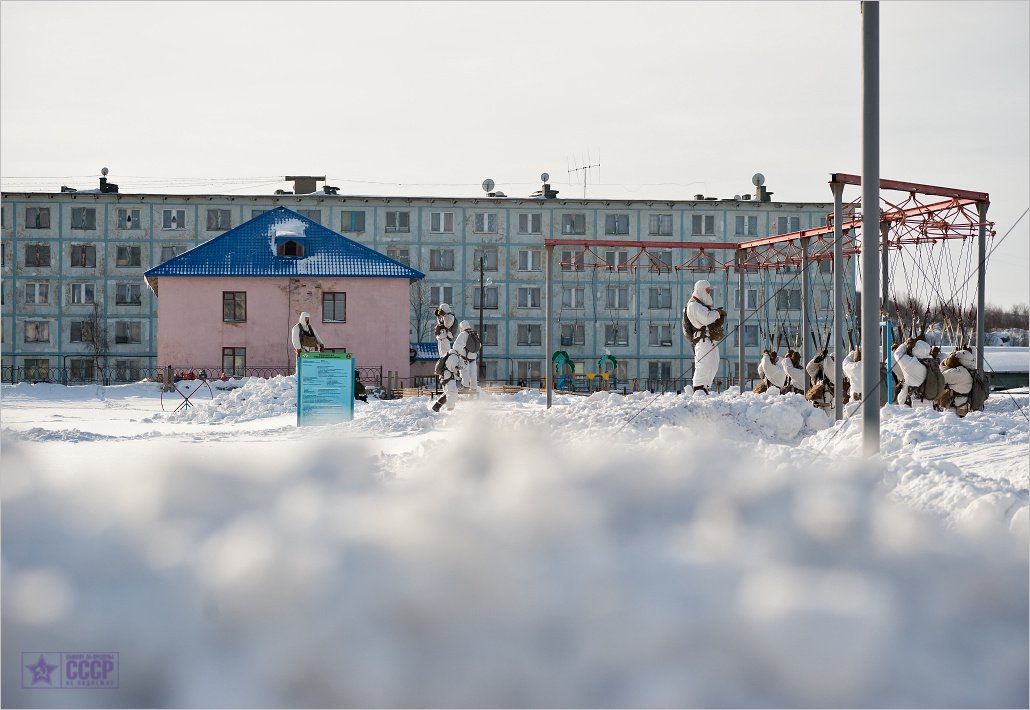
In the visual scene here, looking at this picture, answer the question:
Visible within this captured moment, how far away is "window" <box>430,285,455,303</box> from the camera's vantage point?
2422 inches

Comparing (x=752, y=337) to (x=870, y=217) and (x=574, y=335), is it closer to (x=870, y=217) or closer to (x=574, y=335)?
(x=574, y=335)

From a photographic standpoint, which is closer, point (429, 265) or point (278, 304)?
point (278, 304)

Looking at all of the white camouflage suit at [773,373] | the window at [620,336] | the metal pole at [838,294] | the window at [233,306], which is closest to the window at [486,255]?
the window at [620,336]

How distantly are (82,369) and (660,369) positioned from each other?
3373 cm

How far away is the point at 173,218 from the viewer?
6125 cm

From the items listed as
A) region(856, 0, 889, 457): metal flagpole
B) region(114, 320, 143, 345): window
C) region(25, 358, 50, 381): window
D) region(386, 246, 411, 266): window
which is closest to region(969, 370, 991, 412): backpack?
region(856, 0, 889, 457): metal flagpole

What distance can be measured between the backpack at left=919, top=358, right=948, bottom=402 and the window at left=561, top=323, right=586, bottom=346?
44932mm

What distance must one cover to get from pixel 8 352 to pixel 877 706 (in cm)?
6360

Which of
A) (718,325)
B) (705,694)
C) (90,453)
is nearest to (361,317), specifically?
(718,325)

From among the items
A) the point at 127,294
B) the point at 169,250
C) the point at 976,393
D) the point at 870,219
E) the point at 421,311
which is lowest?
the point at 976,393

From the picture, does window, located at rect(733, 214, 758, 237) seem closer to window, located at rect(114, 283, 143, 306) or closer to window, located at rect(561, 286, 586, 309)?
window, located at rect(561, 286, 586, 309)

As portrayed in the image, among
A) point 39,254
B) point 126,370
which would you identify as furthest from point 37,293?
point 126,370

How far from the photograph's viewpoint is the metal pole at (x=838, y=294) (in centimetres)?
1401

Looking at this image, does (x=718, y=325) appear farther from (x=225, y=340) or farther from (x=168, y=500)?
(x=225, y=340)
